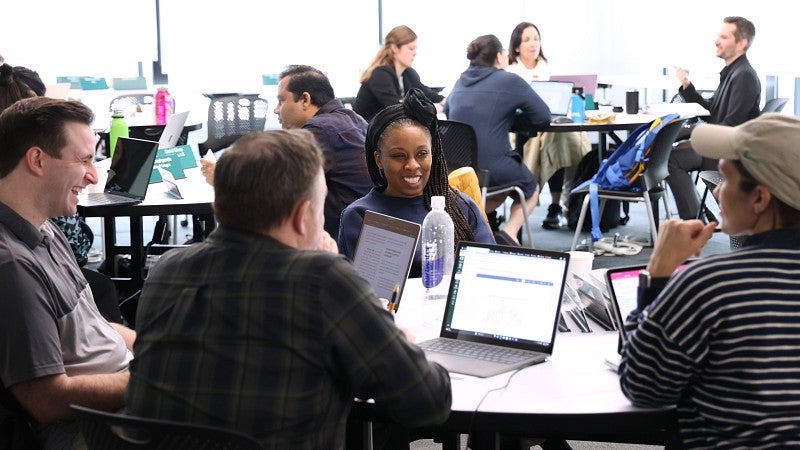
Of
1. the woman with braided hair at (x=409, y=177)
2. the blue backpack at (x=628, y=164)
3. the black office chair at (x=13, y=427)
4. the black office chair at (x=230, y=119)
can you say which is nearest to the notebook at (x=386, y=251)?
the woman with braided hair at (x=409, y=177)

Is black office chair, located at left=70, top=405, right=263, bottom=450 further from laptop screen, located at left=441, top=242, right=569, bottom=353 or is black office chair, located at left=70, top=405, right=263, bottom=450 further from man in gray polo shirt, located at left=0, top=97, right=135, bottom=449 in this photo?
laptop screen, located at left=441, top=242, right=569, bottom=353

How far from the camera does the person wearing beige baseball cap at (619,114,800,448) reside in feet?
5.63

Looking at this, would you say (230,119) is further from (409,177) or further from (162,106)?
(409,177)

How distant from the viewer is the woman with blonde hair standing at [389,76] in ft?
22.4

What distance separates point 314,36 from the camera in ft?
38.2

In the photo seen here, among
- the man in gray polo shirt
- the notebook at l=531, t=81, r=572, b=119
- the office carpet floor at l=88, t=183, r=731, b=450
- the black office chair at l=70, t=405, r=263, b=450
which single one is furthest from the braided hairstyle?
the notebook at l=531, t=81, r=572, b=119

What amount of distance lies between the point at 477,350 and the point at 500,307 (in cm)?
11

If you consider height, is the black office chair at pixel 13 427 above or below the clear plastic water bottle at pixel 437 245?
below

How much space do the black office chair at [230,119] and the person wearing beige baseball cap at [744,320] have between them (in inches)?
226

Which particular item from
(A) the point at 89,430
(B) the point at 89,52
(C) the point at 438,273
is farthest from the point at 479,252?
(B) the point at 89,52

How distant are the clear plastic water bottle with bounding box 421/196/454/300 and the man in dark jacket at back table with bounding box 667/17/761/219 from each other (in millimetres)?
3867

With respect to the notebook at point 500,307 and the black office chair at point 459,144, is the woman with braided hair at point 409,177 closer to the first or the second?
the notebook at point 500,307

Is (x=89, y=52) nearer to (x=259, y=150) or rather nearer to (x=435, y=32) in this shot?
(x=435, y=32)

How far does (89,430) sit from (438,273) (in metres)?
1.24
